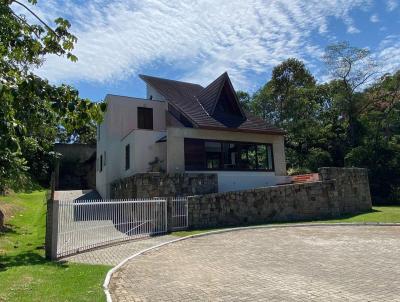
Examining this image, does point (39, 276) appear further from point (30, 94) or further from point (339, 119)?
point (339, 119)

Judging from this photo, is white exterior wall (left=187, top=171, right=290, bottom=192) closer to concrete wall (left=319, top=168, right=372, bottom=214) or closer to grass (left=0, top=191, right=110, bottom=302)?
concrete wall (left=319, top=168, right=372, bottom=214)

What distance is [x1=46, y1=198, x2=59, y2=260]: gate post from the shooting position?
11.5 m

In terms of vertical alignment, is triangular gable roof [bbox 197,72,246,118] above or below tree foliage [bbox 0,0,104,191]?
above

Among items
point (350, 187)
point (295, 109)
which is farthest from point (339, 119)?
point (350, 187)

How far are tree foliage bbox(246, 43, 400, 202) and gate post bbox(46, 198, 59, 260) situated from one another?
2429 centimetres

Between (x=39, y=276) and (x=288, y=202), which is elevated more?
(x=288, y=202)

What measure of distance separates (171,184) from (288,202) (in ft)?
20.0

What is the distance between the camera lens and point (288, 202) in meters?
20.0

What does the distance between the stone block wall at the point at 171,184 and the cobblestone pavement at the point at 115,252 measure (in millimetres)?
4623

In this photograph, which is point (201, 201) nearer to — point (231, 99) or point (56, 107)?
point (231, 99)

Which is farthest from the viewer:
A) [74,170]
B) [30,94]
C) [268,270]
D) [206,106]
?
[74,170]

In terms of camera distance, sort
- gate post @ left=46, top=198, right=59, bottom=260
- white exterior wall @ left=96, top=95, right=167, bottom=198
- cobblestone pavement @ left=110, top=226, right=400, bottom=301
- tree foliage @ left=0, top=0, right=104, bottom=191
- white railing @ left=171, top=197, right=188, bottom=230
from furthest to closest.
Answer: white exterior wall @ left=96, top=95, right=167, bottom=198 → white railing @ left=171, top=197, right=188, bottom=230 → gate post @ left=46, top=198, right=59, bottom=260 → cobblestone pavement @ left=110, top=226, right=400, bottom=301 → tree foliage @ left=0, top=0, right=104, bottom=191

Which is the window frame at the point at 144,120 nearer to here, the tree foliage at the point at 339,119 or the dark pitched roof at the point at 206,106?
the dark pitched roof at the point at 206,106

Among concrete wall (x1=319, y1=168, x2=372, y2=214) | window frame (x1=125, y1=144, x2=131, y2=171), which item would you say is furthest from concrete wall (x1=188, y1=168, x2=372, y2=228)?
window frame (x1=125, y1=144, x2=131, y2=171)
